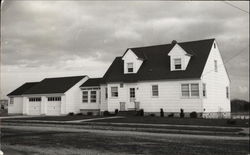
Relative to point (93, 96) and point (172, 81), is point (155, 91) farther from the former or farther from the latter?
point (93, 96)

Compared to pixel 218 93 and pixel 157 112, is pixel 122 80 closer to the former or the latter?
pixel 157 112

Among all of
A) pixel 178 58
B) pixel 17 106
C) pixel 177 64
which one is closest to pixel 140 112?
pixel 177 64

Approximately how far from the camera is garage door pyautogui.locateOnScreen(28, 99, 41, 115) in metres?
40.8

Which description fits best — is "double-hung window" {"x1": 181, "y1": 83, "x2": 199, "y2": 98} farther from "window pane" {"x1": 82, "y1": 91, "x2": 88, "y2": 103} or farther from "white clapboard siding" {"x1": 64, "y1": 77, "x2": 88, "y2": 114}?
"white clapboard siding" {"x1": 64, "y1": 77, "x2": 88, "y2": 114}

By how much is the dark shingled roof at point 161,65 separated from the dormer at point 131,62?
1.60ft

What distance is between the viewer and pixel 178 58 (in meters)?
32.5

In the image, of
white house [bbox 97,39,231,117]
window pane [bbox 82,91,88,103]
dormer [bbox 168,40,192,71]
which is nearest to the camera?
white house [bbox 97,39,231,117]

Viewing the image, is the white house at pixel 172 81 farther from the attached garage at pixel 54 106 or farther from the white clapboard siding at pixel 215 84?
the attached garage at pixel 54 106

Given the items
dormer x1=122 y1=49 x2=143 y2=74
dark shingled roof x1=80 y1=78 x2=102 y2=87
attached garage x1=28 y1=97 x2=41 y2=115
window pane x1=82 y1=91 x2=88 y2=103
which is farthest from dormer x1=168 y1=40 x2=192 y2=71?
attached garage x1=28 y1=97 x2=41 y2=115

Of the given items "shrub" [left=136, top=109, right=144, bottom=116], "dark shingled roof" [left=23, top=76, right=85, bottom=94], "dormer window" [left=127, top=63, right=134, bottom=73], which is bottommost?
"shrub" [left=136, top=109, right=144, bottom=116]

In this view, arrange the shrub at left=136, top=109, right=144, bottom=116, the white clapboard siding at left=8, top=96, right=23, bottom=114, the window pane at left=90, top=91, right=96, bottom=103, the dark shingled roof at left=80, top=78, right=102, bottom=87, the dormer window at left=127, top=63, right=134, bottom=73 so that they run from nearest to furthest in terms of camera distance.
Result: the shrub at left=136, top=109, right=144, bottom=116
the dormer window at left=127, top=63, right=134, bottom=73
the window pane at left=90, top=91, right=96, bottom=103
the dark shingled roof at left=80, top=78, right=102, bottom=87
the white clapboard siding at left=8, top=96, right=23, bottom=114

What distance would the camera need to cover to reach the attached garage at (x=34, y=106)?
40778 mm

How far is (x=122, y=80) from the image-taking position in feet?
112

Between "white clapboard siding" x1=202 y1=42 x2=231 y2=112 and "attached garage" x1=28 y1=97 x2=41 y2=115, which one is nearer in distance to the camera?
"white clapboard siding" x1=202 y1=42 x2=231 y2=112
